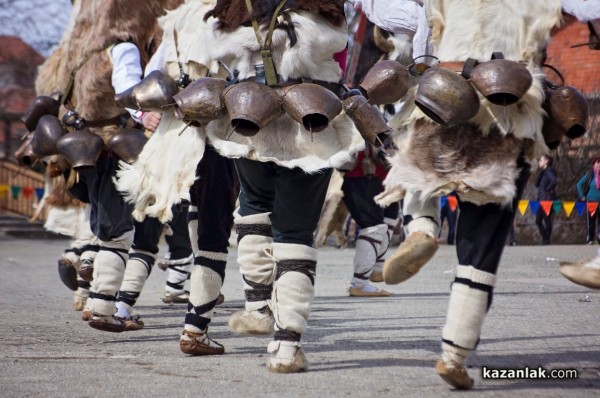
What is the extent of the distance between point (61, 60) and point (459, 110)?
4.77 metres

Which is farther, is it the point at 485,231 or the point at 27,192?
the point at 27,192

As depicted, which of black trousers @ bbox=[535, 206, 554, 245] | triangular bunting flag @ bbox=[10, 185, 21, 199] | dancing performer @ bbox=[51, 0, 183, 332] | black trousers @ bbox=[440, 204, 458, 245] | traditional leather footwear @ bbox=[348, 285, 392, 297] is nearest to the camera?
dancing performer @ bbox=[51, 0, 183, 332]

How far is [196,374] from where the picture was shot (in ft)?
15.6

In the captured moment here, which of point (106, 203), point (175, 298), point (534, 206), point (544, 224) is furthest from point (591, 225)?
point (106, 203)

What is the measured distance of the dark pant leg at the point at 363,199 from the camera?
9.26m

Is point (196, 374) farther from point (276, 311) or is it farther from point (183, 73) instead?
point (183, 73)

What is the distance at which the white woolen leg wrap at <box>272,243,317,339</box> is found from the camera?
4.72m

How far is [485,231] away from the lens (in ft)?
14.3

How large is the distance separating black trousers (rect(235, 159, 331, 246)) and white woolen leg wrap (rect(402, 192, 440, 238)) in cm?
55

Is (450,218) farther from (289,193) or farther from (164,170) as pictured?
(289,193)

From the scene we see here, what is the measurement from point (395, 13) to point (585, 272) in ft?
5.28

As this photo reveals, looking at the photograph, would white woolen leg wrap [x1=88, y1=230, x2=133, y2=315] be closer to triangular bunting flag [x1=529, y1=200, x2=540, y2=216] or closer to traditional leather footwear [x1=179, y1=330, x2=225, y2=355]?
traditional leather footwear [x1=179, y1=330, x2=225, y2=355]

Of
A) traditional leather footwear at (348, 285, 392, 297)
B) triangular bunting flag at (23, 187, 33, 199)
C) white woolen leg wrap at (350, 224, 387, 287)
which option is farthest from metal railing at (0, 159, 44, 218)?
traditional leather footwear at (348, 285, 392, 297)

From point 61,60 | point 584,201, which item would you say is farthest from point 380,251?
point 584,201
